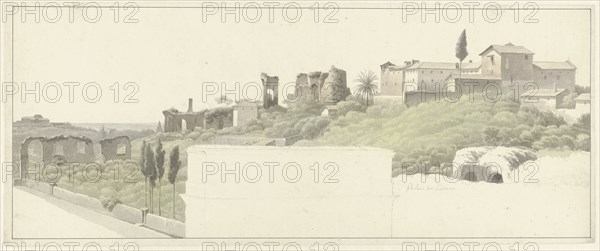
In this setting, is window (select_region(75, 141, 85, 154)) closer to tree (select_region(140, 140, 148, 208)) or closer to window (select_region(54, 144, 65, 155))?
window (select_region(54, 144, 65, 155))

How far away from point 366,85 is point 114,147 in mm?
1667

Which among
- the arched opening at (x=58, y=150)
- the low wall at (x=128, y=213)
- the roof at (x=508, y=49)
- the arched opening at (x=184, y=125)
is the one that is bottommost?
the low wall at (x=128, y=213)

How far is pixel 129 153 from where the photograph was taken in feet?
15.9

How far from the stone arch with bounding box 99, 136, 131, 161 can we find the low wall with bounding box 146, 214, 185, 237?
1.39ft

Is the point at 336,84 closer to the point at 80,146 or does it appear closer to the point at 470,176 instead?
the point at 470,176

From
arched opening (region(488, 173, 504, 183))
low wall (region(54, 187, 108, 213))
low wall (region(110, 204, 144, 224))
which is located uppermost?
arched opening (region(488, 173, 504, 183))

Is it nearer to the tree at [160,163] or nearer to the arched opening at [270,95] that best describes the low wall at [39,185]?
the tree at [160,163]

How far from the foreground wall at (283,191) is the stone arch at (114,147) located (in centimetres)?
41

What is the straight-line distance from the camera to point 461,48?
4906mm

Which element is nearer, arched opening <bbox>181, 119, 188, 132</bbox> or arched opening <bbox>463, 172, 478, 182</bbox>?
arched opening <bbox>181, 119, 188, 132</bbox>

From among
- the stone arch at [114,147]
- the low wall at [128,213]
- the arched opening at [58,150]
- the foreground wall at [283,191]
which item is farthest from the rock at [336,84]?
the arched opening at [58,150]

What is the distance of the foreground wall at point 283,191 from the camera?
4.76 m

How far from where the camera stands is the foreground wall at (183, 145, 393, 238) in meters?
4.76

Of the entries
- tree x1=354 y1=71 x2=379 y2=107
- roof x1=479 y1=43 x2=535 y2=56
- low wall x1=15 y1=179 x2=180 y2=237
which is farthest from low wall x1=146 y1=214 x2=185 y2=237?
roof x1=479 y1=43 x2=535 y2=56
